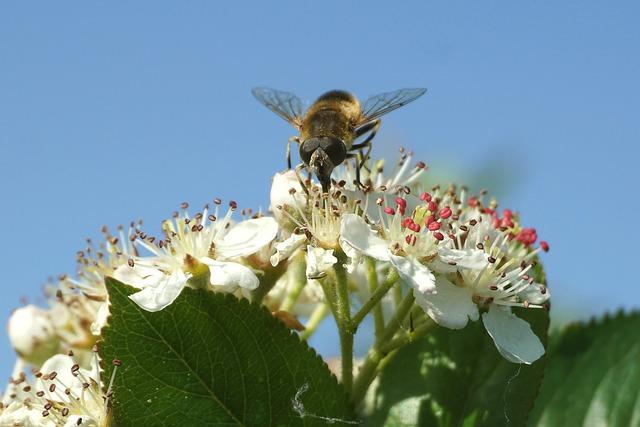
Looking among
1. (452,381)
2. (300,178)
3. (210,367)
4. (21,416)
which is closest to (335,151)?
(300,178)

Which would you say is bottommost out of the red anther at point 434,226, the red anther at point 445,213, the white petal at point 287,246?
the white petal at point 287,246

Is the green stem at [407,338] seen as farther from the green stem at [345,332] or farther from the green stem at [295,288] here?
the green stem at [295,288]

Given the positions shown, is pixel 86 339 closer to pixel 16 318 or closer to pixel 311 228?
pixel 16 318

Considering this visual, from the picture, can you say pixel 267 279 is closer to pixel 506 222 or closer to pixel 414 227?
pixel 414 227

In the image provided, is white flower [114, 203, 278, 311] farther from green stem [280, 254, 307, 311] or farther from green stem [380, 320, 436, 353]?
green stem [380, 320, 436, 353]

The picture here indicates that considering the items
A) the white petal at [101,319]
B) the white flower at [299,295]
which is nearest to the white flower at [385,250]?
the white flower at [299,295]

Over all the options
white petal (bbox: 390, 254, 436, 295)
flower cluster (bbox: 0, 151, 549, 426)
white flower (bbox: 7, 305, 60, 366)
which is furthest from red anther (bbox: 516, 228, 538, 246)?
white flower (bbox: 7, 305, 60, 366)
